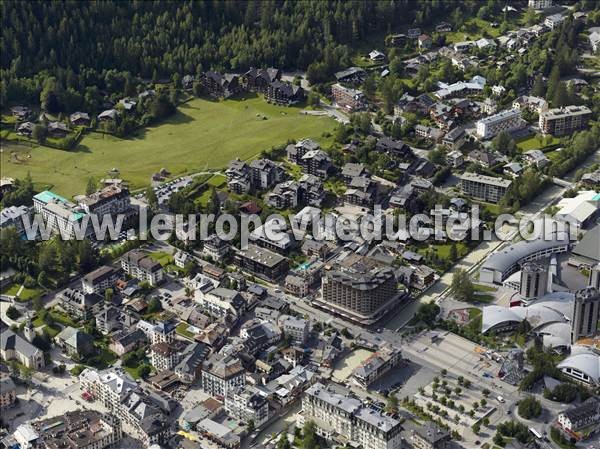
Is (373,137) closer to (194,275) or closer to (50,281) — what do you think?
(194,275)

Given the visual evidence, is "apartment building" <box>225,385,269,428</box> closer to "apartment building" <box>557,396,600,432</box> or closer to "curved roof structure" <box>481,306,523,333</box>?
"curved roof structure" <box>481,306,523,333</box>

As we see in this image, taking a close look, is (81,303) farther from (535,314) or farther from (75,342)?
(535,314)

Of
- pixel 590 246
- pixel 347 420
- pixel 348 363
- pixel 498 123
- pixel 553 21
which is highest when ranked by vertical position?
pixel 553 21

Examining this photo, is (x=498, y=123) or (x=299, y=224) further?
(x=498, y=123)

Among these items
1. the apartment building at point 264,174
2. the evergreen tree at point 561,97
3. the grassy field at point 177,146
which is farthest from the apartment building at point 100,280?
the evergreen tree at point 561,97

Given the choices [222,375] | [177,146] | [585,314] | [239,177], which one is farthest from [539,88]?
[222,375]

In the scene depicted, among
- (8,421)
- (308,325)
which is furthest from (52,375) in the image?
(308,325)
